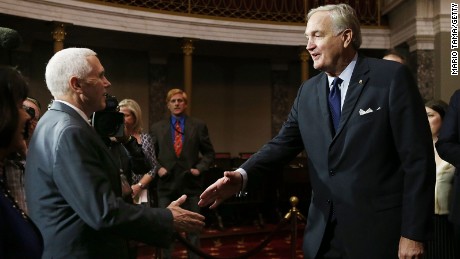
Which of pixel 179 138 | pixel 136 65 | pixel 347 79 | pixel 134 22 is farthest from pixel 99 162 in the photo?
pixel 136 65

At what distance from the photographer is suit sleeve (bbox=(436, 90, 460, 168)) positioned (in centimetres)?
357

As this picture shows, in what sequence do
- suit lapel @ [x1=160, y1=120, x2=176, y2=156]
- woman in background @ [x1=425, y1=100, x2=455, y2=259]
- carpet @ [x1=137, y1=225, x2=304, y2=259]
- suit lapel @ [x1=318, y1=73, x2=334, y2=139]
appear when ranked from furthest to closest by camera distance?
carpet @ [x1=137, y1=225, x2=304, y2=259]
suit lapel @ [x1=160, y1=120, x2=176, y2=156]
woman in background @ [x1=425, y1=100, x2=455, y2=259]
suit lapel @ [x1=318, y1=73, x2=334, y2=139]

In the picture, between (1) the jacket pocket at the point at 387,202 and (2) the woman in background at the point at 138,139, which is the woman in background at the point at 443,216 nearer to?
(1) the jacket pocket at the point at 387,202

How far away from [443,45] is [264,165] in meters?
8.75

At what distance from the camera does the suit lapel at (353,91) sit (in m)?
2.45

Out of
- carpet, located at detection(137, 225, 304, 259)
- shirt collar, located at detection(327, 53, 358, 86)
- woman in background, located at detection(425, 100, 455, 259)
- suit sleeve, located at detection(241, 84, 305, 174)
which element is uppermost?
shirt collar, located at detection(327, 53, 358, 86)

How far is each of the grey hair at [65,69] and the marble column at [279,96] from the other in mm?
11402

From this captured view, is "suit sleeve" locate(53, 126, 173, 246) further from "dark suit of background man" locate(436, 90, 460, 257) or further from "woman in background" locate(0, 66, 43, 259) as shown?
"dark suit of background man" locate(436, 90, 460, 257)

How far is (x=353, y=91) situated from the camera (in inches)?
97.6

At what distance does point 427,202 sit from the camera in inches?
89.5

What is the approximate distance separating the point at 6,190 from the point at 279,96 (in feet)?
39.5

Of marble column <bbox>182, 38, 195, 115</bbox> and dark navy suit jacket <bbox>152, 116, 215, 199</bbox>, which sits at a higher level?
marble column <bbox>182, 38, 195, 115</bbox>

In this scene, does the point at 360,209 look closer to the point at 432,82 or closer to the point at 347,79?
the point at 347,79

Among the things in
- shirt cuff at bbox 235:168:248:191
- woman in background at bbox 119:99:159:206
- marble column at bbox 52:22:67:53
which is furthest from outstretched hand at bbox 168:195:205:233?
marble column at bbox 52:22:67:53
